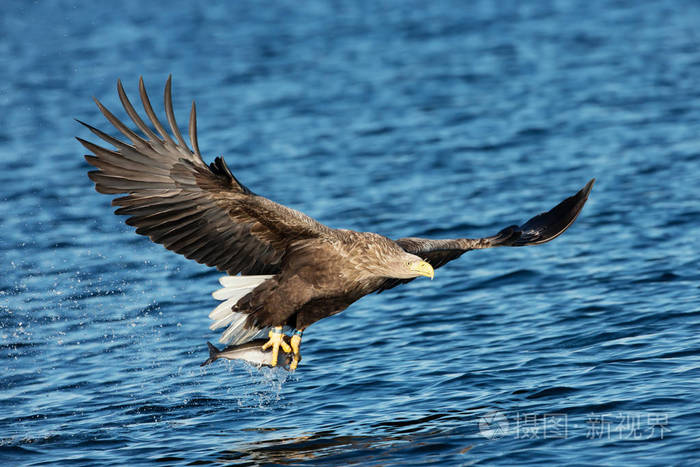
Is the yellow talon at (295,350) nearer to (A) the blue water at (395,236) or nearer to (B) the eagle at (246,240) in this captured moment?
(B) the eagle at (246,240)

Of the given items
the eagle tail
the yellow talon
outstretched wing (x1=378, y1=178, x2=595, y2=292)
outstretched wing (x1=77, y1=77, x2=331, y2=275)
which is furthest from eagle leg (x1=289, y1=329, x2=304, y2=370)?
the eagle tail

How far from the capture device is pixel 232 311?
6.50 metres

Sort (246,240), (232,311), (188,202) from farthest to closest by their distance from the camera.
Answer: (232,311) < (246,240) < (188,202)

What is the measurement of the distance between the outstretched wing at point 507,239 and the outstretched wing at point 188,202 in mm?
807

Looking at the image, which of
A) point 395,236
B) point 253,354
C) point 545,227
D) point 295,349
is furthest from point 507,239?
point 395,236

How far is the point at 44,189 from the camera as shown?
12.6 metres

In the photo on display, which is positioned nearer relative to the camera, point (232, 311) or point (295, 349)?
point (295, 349)

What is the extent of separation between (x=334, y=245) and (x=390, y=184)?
6.27 m

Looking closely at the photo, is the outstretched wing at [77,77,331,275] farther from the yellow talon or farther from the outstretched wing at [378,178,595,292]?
the outstretched wing at [378,178,595,292]

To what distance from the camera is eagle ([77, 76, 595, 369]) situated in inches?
230

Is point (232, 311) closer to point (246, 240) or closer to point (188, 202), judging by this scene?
point (246, 240)

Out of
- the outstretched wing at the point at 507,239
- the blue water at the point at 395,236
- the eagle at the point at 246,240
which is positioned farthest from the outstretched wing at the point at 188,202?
the blue water at the point at 395,236

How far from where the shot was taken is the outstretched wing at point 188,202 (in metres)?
5.79

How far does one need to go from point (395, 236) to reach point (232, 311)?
387 cm
